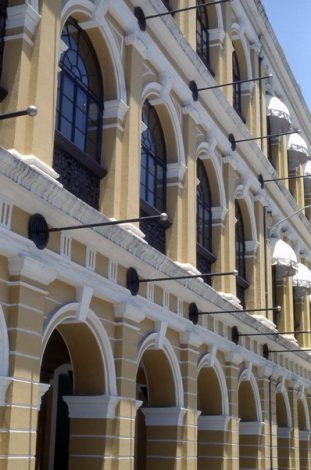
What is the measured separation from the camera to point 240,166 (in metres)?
18.4

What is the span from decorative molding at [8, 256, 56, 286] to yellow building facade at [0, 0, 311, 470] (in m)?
0.03

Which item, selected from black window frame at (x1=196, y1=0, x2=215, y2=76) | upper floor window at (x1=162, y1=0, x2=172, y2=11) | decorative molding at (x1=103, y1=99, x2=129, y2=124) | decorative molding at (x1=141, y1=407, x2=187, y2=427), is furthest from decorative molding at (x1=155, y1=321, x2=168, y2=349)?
black window frame at (x1=196, y1=0, x2=215, y2=76)

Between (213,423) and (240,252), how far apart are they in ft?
16.8

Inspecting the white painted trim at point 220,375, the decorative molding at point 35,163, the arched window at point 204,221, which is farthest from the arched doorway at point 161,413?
the decorative molding at point 35,163

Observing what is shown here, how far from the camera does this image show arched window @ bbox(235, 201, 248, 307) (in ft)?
61.2

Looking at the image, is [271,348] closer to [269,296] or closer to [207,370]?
[269,296]

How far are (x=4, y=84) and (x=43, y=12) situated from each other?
1201 millimetres

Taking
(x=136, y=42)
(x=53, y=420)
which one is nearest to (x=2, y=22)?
(x=136, y=42)

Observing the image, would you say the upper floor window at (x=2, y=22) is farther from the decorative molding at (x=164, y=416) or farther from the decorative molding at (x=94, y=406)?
the decorative molding at (x=164, y=416)

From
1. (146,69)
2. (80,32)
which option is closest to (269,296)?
(146,69)

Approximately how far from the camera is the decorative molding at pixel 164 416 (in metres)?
13.0

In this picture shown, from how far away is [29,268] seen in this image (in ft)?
29.0

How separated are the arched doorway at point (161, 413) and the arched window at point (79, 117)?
3.32m

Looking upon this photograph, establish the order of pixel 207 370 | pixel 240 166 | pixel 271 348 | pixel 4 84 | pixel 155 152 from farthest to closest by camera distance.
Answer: pixel 271 348, pixel 240 166, pixel 207 370, pixel 155 152, pixel 4 84
